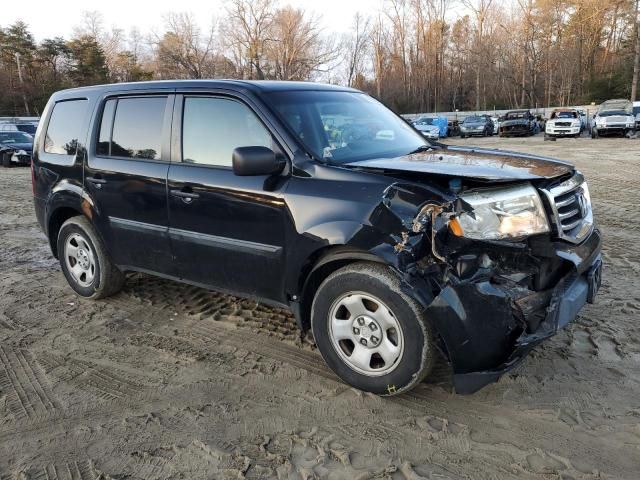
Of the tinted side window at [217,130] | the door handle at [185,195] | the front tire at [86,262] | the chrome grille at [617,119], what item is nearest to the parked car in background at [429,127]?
the chrome grille at [617,119]

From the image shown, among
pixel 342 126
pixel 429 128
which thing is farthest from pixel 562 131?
pixel 342 126

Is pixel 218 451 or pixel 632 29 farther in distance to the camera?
pixel 632 29

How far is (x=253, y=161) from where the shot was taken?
126 inches

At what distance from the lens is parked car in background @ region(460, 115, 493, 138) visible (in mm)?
33375

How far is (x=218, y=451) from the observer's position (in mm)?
2732

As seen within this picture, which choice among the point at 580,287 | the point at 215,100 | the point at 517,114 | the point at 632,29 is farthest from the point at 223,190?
the point at 632,29

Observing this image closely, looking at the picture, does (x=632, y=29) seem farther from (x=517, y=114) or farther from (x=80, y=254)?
(x=80, y=254)

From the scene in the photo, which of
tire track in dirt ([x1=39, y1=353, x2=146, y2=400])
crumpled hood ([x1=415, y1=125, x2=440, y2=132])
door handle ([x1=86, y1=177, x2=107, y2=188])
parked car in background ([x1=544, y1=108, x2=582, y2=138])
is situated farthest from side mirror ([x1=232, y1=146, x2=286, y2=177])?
crumpled hood ([x1=415, y1=125, x2=440, y2=132])

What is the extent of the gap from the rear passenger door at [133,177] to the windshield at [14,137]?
1849cm

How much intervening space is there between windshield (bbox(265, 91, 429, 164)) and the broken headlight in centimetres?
96

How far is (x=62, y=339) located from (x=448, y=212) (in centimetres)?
320

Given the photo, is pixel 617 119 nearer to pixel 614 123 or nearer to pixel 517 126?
pixel 614 123

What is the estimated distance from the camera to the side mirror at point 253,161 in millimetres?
3209

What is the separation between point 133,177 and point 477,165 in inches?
105
